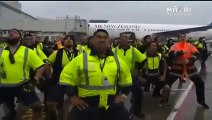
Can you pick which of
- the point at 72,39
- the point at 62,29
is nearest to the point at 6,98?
the point at 72,39

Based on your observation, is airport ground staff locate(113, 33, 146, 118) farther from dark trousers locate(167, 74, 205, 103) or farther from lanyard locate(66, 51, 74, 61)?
dark trousers locate(167, 74, 205, 103)

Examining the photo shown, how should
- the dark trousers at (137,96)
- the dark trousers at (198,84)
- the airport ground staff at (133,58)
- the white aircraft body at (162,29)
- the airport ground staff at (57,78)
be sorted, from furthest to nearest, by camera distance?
the white aircraft body at (162,29), the dark trousers at (198,84), the dark trousers at (137,96), the airport ground staff at (133,58), the airport ground staff at (57,78)

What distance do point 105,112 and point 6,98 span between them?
208 centimetres

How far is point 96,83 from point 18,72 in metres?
1.87

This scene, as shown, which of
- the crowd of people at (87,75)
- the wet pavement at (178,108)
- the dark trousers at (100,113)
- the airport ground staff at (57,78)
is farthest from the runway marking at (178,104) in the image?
the dark trousers at (100,113)

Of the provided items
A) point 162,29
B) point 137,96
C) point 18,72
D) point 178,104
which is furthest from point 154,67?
point 162,29

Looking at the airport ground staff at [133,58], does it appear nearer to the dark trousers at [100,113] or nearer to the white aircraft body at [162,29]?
the dark trousers at [100,113]

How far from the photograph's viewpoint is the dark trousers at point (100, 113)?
15.5 feet

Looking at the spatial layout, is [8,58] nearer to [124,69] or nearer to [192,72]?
[124,69]

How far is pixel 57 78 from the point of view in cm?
723

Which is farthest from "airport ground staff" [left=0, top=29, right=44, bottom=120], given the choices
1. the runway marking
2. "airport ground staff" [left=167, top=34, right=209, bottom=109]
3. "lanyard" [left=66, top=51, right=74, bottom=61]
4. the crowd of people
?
"airport ground staff" [left=167, top=34, right=209, bottom=109]

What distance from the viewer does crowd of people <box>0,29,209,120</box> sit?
4.73m

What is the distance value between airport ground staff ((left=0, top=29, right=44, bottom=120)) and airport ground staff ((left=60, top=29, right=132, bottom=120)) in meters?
1.52

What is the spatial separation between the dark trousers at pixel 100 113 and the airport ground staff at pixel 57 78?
2268 millimetres
